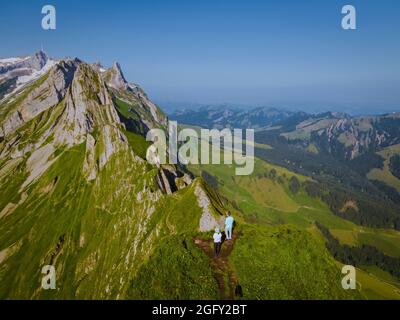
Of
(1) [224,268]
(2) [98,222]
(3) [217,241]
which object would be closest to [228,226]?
(3) [217,241]

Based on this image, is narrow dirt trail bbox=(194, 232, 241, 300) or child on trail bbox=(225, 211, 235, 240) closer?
narrow dirt trail bbox=(194, 232, 241, 300)

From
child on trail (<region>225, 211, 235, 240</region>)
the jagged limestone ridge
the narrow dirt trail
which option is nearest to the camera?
the narrow dirt trail

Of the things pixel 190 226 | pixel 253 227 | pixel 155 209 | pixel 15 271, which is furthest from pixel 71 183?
pixel 253 227

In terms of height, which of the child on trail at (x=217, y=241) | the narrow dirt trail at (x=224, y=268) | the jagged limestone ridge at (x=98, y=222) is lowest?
the jagged limestone ridge at (x=98, y=222)

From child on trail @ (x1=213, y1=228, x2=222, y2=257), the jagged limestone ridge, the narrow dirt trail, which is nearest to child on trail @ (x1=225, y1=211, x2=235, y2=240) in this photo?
the narrow dirt trail

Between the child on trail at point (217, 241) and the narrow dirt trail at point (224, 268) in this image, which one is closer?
the narrow dirt trail at point (224, 268)

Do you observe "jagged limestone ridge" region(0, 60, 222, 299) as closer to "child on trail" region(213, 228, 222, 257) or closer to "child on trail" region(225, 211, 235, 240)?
"child on trail" region(225, 211, 235, 240)

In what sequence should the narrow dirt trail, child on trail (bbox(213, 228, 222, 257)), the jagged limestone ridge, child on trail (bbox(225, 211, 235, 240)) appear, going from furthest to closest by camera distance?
the jagged limestone ridge
child on trail (bbox(225, 211, 235, 240))
child on trail (bbox(213, 228, 222, 257))
the narrow dirt trail

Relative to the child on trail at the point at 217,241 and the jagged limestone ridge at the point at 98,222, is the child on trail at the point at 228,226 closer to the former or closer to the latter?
the child on trail at the point at 217,241

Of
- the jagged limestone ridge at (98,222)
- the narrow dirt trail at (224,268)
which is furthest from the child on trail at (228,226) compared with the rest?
the jagged limestone ridge at (98,222)
